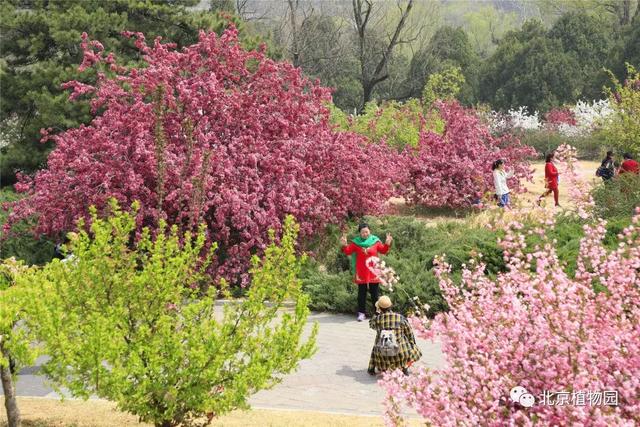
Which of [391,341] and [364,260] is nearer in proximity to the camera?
[391,341]

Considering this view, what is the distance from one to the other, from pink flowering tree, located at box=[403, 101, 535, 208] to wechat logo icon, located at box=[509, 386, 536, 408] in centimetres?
1362

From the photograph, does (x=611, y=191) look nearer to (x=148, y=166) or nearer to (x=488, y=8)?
(x=148, y=166)

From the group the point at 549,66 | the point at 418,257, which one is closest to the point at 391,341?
the point at 418,257

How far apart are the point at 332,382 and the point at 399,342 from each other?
2.77 ft

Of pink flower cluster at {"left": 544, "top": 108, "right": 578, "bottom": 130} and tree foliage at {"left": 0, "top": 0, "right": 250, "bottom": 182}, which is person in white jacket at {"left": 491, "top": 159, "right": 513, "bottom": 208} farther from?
pink flower cluster at {"left": 544, "top": 108, "right": 578, "bottom": 130}

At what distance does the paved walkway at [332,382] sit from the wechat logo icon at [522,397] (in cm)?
310

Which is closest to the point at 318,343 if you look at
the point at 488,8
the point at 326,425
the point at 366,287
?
the point at 366,287

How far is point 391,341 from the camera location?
8.86m

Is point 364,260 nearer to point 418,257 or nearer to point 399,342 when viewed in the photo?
point 418,257

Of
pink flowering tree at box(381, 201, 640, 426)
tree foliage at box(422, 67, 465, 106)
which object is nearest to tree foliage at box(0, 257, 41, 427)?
pink flowering tree at box(381, 201, 640, 426)

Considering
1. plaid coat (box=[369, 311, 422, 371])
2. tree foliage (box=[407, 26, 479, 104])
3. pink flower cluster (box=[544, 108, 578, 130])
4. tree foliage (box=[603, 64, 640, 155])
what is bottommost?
plaid coat (box=[369, 311, 422, 371])

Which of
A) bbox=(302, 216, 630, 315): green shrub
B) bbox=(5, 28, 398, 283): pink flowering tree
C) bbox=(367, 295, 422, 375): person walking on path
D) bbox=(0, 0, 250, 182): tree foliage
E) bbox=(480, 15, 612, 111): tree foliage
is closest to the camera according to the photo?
bbox=(367, 295, 422, 375): person walking on path

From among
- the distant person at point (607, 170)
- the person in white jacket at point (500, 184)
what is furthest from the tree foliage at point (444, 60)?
the person in white jacket at point (500, 184)

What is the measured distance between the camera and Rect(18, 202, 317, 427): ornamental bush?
5.71m
